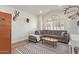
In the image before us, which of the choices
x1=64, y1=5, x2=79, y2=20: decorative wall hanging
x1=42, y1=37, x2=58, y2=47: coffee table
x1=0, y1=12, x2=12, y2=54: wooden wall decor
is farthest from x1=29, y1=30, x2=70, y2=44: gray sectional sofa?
x1=0, y1=12, x2=12, y2=54: wooden wall decor

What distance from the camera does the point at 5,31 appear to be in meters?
1.05

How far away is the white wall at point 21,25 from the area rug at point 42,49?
225 millimetres

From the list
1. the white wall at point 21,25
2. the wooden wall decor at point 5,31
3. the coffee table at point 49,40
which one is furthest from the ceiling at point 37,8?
the coffee table at point 49,40

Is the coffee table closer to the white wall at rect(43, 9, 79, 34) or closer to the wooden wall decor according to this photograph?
the white wall at rect(43, 9, 79, 34)

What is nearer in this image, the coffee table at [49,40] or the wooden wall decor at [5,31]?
the wooden wall decor at [5,31]

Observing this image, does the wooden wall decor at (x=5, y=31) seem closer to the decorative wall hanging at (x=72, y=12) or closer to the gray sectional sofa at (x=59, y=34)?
the gray sectional sofa at (x=59, y=34)

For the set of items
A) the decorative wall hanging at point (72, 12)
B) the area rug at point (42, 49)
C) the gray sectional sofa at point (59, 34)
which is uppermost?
the decorative wall hanging at point (72, 12)

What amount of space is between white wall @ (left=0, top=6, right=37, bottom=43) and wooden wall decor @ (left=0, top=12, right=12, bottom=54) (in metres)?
0.08

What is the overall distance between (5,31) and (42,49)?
0.81m

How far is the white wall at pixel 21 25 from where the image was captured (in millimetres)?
1045

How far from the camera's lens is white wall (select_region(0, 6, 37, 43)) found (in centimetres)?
104

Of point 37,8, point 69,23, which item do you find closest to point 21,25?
point 37,8

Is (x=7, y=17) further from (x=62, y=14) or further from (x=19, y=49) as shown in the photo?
(x=62, y=14)

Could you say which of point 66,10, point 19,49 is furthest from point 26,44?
point 66,10
